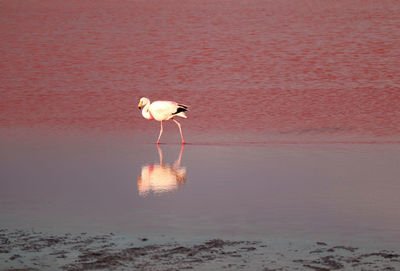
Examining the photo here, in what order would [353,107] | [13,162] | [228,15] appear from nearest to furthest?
[13,162] < [353,107] < [228,15]

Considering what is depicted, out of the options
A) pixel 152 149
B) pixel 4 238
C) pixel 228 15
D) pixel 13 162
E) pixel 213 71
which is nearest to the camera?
pixel 4 238

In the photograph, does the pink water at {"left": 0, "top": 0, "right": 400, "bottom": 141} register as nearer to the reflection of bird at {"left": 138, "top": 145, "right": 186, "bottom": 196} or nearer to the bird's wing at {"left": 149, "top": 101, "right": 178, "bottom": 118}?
the bird's wing at {"left": 149, "top": 101, "right": 178, "bottom": 118}

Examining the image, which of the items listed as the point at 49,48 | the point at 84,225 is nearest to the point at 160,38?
the point at 49,48

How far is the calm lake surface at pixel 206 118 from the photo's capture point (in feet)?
26.2

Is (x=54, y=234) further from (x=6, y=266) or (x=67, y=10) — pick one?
(x=67, y=10)

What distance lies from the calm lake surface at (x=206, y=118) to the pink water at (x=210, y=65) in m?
0.09

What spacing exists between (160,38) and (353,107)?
39.3 feet

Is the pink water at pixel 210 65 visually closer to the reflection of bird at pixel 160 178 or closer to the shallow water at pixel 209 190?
the shallow water at pixel 209 190

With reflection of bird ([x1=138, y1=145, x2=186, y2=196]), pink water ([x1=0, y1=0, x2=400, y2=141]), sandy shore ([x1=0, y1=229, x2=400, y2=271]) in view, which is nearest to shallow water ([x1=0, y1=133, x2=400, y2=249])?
reflection of bird ([x1=138, y1=145, x2=186, y2=196])

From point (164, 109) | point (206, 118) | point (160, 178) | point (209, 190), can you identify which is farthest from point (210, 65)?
point (209, 190)

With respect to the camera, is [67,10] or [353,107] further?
[67,10]

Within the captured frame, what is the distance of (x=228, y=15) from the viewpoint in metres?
32.5

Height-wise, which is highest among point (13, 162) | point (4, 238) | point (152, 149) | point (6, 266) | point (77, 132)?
point (77, 132)

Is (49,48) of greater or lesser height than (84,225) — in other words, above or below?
above
